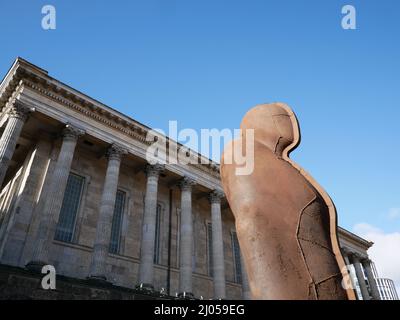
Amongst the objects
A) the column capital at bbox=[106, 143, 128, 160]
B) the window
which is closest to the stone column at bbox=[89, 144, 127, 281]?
the column capital at bbox=[106, 143, 128, 160]

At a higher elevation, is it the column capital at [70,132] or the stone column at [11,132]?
the column capital at [70,132]

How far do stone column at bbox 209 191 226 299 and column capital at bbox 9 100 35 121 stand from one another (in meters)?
13.6

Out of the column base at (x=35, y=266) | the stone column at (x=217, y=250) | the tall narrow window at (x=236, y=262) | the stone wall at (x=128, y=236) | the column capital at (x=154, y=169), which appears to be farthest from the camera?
the tall narrow window at (x=236, y=262)

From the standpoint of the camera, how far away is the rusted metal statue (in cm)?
258

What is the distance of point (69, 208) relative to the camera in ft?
62.9

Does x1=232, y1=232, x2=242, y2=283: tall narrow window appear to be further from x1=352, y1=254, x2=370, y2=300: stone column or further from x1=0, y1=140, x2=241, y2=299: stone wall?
x1=352, y1=254, x2=370, y2=300: stone column

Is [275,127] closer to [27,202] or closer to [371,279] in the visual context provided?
[27,202]

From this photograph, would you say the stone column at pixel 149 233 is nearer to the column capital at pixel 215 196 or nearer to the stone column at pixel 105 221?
the stone column at pixel 105 221

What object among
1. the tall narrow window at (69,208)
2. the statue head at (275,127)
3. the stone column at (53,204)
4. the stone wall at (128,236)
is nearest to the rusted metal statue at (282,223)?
the statue head at (275,127)

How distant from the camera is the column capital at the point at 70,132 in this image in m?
18.0

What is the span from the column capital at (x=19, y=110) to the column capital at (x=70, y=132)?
206cm

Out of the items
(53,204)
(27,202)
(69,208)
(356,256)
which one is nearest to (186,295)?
(69,208)

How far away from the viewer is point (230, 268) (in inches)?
1017
